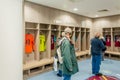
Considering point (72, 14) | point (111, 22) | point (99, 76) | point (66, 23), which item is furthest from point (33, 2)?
point (111, 22)

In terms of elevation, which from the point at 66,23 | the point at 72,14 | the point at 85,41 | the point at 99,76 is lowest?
the point at 99,76

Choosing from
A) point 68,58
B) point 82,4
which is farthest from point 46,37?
point 68,58

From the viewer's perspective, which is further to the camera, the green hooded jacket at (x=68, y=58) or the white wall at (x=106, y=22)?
the white wall at (x=106, y=22)
